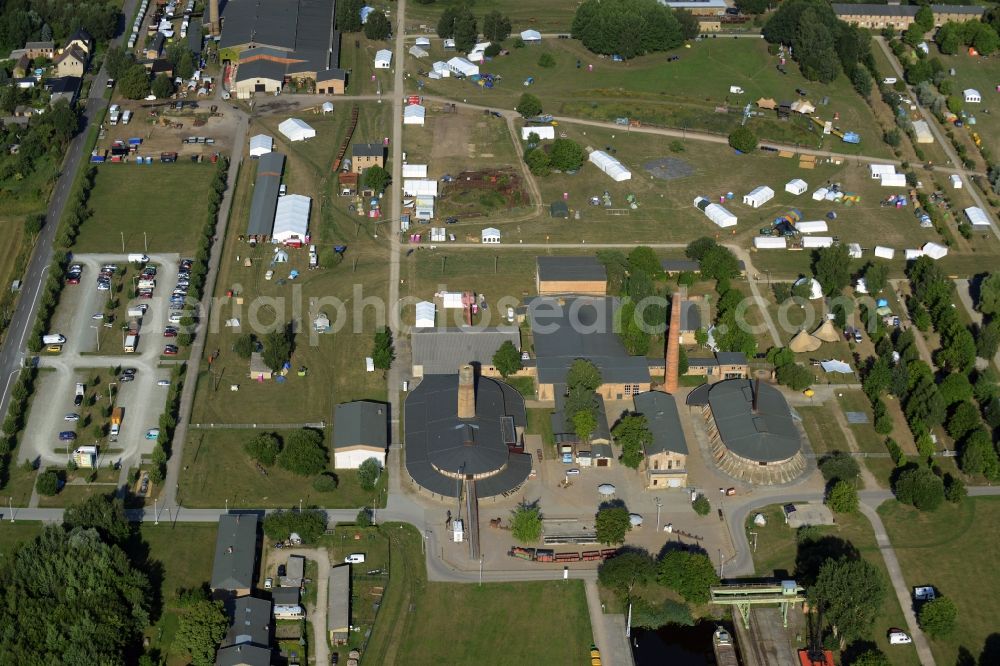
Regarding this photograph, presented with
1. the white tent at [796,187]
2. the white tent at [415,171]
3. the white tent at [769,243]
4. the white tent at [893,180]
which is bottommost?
the white tent at [415,171]

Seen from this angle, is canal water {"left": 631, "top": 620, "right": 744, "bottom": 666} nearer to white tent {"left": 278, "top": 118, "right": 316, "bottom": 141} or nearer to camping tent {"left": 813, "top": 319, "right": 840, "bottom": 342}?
camping tent {"left": 813, "top": 319, "right": 840, "bottom": 342}

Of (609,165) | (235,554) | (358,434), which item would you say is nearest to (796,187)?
(609,165)

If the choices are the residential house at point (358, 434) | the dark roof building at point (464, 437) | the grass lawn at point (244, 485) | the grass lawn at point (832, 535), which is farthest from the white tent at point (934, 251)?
the grass lawn at point (244, 485)

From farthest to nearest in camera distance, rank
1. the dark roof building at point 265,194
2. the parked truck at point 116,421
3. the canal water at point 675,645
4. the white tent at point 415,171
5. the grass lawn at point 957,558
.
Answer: the white tent at point 415,171, the dark roof building at point 265,194, the parked truck at point 116,421, the grass lawn at point 957,558, the canal water at point 675,645

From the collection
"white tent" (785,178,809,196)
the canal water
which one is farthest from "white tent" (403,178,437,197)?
the canal water

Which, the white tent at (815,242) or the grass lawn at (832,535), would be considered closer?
the grass lawn at (832,535)

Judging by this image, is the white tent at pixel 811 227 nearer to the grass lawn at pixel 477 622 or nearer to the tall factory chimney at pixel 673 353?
the tall factory chimney at pixel 673 353
